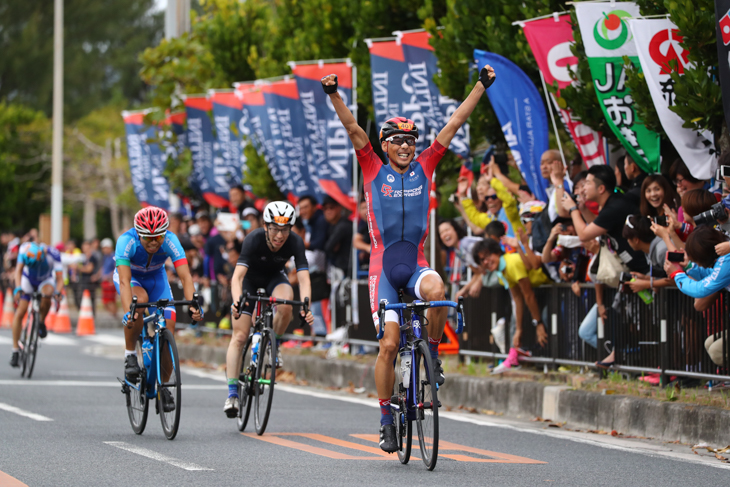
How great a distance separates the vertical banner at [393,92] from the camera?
1477 centimetres

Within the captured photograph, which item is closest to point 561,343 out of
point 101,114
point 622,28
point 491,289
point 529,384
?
point 529,384

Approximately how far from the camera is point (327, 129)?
662 inches

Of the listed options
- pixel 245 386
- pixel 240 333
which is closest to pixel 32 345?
pixel 240 333

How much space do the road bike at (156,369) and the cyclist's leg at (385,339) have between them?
6.04 feet

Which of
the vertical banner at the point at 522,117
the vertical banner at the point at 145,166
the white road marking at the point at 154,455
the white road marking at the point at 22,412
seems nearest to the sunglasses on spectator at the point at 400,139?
the white road marking at the point at 154,455

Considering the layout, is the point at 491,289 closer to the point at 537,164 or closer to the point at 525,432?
the point at 537,164

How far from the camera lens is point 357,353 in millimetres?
15945

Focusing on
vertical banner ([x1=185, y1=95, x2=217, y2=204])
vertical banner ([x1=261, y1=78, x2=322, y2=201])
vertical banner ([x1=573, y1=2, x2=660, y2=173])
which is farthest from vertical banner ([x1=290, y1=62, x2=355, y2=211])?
vertical banner ([x1=573, y1=2, x2=660, y2=173])

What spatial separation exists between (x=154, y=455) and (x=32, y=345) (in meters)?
8.13

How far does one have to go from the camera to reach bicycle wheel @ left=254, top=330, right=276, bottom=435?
970 cm

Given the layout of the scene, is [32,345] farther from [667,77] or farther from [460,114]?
[667,77]

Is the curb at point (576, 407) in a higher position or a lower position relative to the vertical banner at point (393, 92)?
lower

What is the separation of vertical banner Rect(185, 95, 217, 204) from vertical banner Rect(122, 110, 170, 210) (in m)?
4.40

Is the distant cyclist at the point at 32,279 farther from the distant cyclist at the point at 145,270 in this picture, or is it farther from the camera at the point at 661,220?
the camera at the point at 661,220
